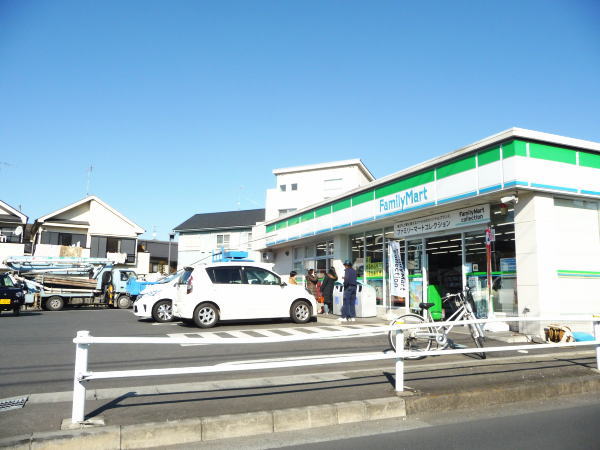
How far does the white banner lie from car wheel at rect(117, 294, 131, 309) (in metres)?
15.8

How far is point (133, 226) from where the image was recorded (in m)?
42.0

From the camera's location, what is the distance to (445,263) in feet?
47.2

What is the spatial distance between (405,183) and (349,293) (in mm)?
3755

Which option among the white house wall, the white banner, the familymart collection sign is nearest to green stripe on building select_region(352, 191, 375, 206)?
the familymart collection sign

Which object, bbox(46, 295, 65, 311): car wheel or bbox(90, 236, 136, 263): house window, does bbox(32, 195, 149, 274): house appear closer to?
bbox(90, 236, 136, 263): house window

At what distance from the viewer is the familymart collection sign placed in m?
Result: 12.4

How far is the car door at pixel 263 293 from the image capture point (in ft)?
42.5

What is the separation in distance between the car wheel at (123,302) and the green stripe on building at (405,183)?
52.4 feet

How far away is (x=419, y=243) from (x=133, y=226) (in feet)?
107

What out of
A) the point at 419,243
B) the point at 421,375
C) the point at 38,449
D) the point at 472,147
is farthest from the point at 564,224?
the point at 38,449

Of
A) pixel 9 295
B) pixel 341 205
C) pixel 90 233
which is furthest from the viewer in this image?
pixel 90 233

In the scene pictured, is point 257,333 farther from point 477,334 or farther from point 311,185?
point 311,185

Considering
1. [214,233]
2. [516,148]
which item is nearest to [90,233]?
[214,233]

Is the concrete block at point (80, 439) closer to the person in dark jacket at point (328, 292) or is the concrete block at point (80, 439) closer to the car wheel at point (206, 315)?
the car wheel at point (206, 315)
